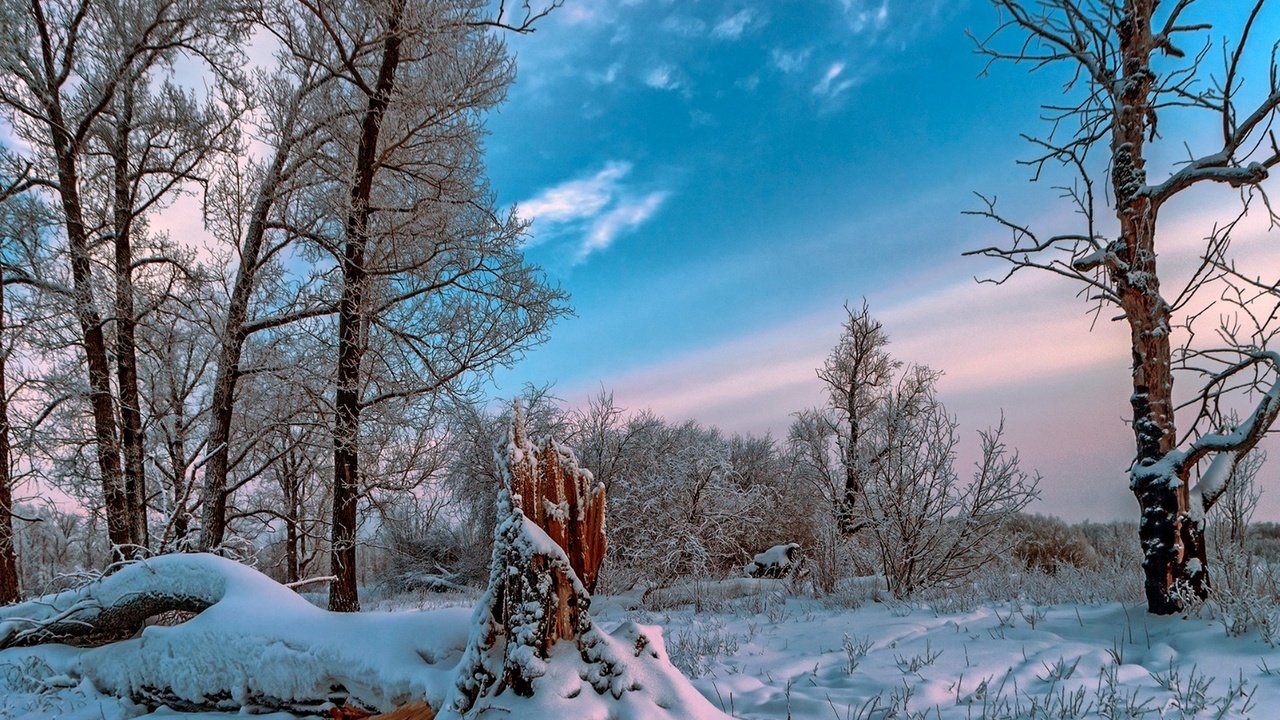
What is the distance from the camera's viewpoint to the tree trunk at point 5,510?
9398mm

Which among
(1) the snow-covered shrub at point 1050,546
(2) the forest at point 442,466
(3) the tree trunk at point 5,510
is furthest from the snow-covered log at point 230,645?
(1) the snow-covered shrub at point 1050,546

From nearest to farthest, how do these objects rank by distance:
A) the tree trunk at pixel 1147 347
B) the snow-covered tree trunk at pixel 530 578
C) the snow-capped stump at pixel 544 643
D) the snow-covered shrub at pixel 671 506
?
the snow-capped stump at pixel 544 643 → the snow-covered tree trunk at pixel 530 578 → the tree trunk at pixel 1147 347 → the snow-covered shrub at pixel 671 506

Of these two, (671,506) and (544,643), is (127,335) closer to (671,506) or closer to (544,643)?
(544,643)

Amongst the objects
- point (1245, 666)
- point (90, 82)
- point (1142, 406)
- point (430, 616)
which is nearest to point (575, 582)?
point (430, 616)

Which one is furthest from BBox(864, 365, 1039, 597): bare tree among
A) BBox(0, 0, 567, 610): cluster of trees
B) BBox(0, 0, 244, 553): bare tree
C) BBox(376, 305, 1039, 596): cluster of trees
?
BBox(0, 0, 244, 553): bare tree

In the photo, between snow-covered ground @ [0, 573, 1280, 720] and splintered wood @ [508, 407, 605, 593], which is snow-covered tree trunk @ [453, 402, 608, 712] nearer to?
splintered wood @ [508, 407, 605, 593]

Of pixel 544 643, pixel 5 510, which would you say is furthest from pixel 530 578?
pixel 5 510

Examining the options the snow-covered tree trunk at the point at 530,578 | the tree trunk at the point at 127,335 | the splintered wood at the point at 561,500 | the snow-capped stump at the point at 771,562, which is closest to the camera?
the snow-covered tree trunk at the point at 530,578

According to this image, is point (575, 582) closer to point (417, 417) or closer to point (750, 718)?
point (750, 718)

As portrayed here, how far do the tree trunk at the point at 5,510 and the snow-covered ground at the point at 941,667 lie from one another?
17.1ft

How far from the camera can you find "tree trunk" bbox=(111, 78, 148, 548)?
10.1m

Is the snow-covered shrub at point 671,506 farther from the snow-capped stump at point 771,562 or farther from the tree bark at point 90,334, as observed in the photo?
the tree bark at point 90,334

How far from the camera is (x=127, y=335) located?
10383mm

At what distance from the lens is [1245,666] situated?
432 centimetres
